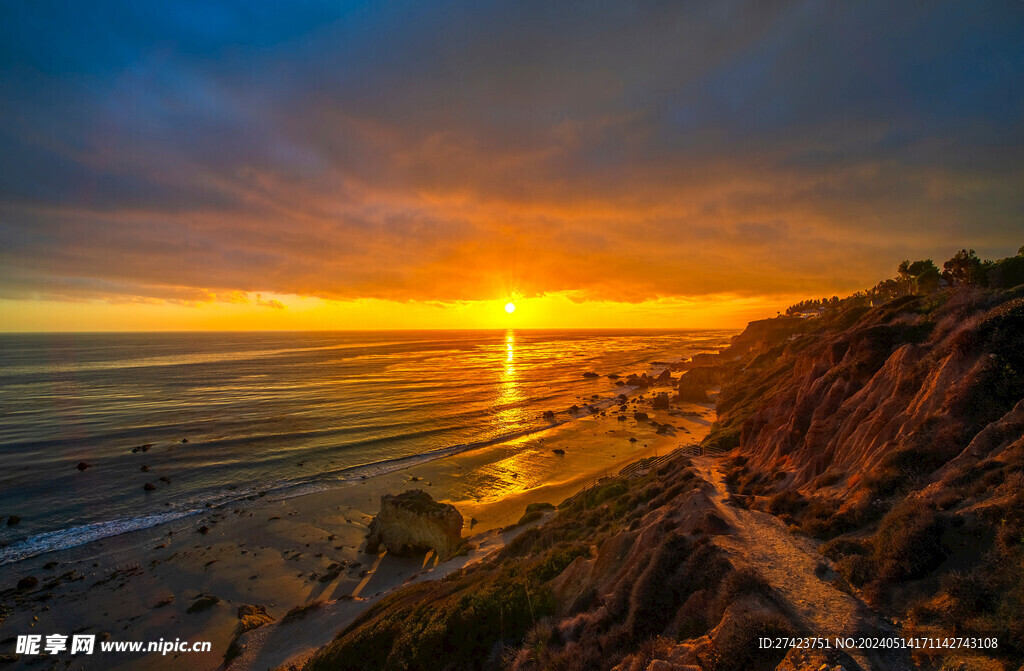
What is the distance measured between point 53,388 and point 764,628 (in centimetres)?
13026

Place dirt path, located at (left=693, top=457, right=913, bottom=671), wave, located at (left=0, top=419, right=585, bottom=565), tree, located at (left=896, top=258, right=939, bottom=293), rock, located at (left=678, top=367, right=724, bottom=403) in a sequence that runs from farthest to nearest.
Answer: rock, located at (left=678, top=367, right=724, bottom=403)
tree, located at (left=896, top=258, right=939, bottom=293)
wave, located at (left=0, top=419, right=585, bottom=565)
dirt path, located at (left=693, top=457, right=913, bottom=671)

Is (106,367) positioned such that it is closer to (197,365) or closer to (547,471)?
(197,365)

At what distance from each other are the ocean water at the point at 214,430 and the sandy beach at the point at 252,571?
12.0 feet

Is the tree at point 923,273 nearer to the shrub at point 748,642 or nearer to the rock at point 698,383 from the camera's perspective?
the rock at point 698,383

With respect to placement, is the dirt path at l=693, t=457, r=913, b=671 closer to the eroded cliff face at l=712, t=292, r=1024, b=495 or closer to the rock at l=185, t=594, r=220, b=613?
the eroded cliff face at l=712, t=292, r=1024, b=495

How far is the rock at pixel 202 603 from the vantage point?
21.1m

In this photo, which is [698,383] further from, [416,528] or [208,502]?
[208,502]

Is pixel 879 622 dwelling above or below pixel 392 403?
above

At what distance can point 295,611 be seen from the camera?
20.0m

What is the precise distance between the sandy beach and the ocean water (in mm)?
3654

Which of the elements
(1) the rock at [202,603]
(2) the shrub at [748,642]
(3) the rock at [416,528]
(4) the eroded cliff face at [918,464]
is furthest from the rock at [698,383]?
(1) the rock at [202,603]

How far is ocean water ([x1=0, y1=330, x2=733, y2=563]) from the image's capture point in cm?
3384

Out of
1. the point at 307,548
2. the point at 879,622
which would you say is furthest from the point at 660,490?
the point at 307,548

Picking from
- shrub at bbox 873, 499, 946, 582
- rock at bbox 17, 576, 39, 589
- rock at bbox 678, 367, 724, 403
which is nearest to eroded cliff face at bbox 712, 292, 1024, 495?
shrub at bbox 873, 499, 946, 582
